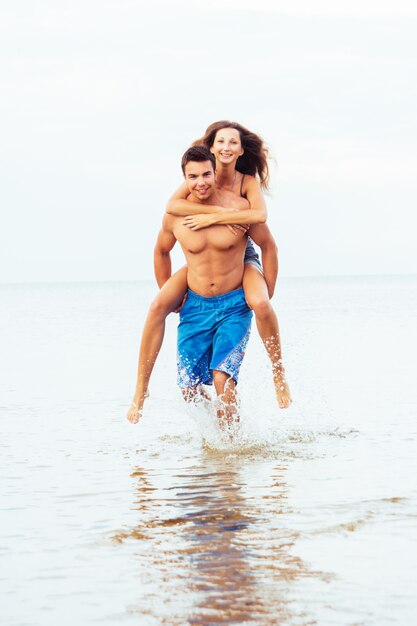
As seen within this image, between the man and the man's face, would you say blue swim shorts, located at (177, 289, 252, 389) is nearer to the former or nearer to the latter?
the man

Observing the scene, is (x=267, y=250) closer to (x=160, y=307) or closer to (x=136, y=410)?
(x=160, y=307)

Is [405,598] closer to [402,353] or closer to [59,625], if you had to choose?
[59,625]

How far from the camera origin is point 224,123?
26.1 ft

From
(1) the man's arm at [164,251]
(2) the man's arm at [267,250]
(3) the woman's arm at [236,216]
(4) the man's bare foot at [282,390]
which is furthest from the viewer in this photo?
(4) the man's bare foot at [282,390]

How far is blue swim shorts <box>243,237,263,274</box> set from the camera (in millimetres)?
8211

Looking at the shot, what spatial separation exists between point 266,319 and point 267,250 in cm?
54

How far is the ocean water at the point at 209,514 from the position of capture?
4.48 metres

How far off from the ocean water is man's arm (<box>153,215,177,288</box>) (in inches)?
43.6

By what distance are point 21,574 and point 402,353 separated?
1458 centimetres

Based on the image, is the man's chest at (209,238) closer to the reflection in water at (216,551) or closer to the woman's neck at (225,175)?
the woman's neck at (225,175)

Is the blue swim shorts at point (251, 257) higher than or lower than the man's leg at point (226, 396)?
higher

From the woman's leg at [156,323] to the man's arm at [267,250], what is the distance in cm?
60

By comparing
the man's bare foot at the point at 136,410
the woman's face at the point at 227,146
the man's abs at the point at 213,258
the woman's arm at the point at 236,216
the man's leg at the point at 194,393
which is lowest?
the man's bare foot at the point at 136,410

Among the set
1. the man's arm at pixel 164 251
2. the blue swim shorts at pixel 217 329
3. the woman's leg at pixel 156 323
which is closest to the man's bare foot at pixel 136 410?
the woman's leg at pixel 156 323
